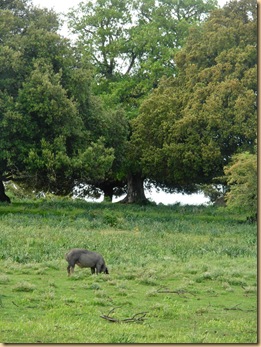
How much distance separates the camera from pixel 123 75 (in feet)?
166

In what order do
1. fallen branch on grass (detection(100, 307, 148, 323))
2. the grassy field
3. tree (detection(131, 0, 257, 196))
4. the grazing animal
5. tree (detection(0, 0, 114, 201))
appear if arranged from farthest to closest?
tree (detection(131, 0, 257, 196)) < tree (detection(0, 0, 114, 201)) < the grazing animal < fallen branch on grass (detection(100, 307, 148, 323)) < the grassy field

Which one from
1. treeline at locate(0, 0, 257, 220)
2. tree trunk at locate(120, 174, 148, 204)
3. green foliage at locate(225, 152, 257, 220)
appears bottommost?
tree trunk at locate(120, 174, 148, 204)

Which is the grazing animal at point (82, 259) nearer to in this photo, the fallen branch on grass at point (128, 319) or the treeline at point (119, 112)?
the fallen branch on grass at point (128, 319)

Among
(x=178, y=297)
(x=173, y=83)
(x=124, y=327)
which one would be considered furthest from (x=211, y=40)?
(x=124, y=327)

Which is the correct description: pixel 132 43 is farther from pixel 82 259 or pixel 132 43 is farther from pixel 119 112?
A: pixel 82 259


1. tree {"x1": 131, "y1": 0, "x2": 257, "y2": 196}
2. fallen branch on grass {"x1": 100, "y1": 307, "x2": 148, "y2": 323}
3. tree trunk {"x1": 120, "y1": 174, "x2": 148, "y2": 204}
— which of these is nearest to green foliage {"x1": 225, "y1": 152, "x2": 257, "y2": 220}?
tree {"x1": 131, "y1": 0, "x2": 257, "y2": 196}

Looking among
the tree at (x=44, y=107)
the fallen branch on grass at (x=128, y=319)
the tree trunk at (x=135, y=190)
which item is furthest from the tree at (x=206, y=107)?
the fallen branch on grass at (x=128, y=319)

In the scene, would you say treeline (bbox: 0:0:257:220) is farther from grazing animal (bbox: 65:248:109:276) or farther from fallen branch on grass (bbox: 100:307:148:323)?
fallen branch on grass (bbox: 100:307:148:323)

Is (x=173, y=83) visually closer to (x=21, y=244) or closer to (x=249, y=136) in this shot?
(x=249, y=136)

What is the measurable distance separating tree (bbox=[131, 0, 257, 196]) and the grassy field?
7554 mm

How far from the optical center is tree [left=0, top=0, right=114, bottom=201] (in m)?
35.0

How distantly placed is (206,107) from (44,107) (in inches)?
346

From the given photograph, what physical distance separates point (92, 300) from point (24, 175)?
2633 cm

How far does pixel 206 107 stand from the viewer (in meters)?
38.0
